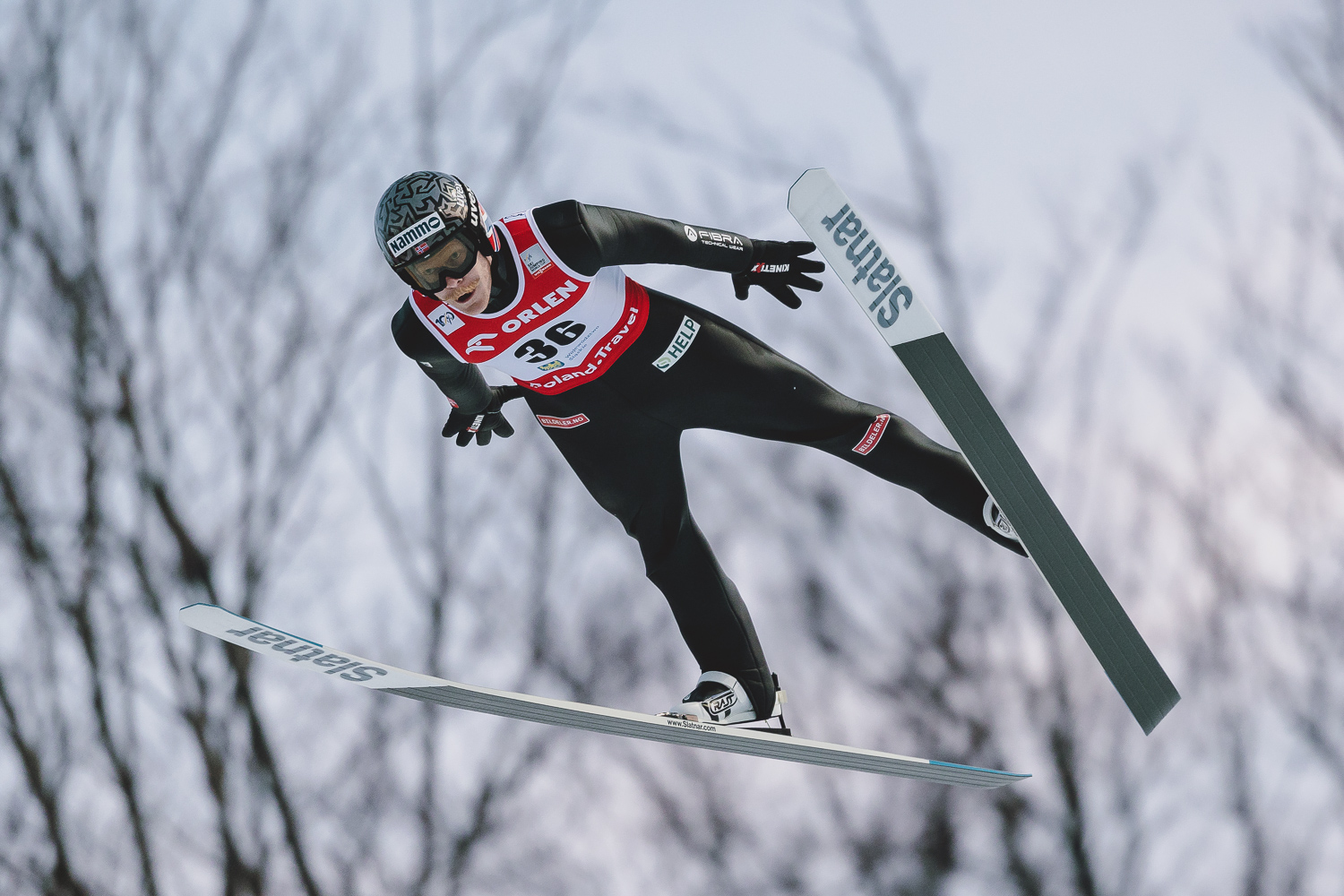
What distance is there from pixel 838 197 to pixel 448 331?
4.19ft

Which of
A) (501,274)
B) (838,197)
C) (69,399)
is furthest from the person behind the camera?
(69,399)

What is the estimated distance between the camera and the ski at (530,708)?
3.65 meters

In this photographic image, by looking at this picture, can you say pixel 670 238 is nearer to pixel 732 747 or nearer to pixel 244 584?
pixel 732 747

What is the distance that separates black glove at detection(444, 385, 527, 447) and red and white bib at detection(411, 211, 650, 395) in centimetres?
54

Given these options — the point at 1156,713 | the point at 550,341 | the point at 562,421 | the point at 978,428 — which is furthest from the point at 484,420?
the point at 1156,713

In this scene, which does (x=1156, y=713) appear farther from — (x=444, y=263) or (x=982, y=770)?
(x=444, y=263)

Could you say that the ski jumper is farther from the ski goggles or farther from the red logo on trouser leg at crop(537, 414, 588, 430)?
the ski goggles

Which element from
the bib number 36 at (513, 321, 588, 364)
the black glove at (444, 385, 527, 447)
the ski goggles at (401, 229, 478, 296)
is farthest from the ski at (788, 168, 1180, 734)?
the black glove at (444, 385, 527, 447)

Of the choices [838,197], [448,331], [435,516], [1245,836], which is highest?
[838,197]

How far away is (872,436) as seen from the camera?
3.83 metres

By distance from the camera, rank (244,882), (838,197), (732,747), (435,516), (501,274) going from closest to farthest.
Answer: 1. (501,274)
2. (838,197)
3. (732,747)
4. (244,882)
5. (435,516)

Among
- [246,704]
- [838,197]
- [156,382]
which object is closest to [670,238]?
[838,197]

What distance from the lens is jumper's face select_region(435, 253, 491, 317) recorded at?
3348mm

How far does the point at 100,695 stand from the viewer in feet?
29.8
